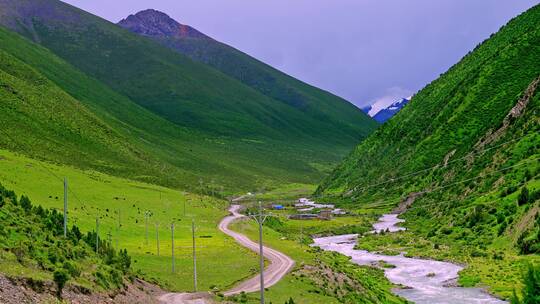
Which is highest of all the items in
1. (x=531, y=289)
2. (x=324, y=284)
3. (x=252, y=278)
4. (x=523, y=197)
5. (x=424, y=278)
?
(x=523, y=197)

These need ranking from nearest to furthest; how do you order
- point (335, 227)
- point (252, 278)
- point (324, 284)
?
1. point (324, 284)
2. point (252, 278)
3. point (335, 227)

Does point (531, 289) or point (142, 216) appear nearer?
point (531, 289)

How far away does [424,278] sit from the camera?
85.5 meters

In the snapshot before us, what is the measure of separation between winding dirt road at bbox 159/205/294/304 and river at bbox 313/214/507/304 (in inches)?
615

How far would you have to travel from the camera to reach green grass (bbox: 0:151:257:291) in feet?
258

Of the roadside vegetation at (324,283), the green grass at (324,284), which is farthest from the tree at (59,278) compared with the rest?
the green grass at (324,284)

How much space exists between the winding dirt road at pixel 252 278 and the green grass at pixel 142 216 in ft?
7.94

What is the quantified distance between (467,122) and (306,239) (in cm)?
6060

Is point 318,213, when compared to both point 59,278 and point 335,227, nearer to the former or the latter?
Result: point 335,227

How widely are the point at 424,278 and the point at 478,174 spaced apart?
1867 inches

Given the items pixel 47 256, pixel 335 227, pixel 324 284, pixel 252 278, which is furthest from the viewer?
pixel 335 227

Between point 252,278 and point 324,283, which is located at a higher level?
point 324,283

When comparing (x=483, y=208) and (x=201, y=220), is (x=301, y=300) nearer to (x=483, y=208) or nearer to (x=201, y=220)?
(x=483, y=208)

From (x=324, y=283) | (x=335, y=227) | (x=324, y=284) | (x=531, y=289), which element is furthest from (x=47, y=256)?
(x=335, y=227)
